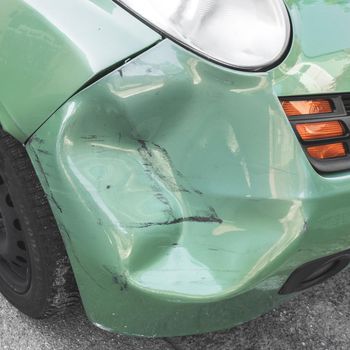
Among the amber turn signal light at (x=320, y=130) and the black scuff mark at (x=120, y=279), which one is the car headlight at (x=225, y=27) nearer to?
the amber turn signal light at (x=320, y=130)

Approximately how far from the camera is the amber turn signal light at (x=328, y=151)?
1.33m

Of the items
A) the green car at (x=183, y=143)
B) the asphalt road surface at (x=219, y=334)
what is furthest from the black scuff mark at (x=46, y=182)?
the asphalt road surface at (x=219, y=334)

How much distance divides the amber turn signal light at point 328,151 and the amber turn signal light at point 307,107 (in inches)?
3.3

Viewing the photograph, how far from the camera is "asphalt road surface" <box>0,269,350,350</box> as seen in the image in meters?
1.93

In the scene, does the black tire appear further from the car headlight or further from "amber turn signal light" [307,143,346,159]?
"amber turn signal light" [307,143,346,159]

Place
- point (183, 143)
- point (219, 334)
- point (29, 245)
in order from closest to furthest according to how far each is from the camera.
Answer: point (183, 143) < point (29, 245) < point (219, 334)

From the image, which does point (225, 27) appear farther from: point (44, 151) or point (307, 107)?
point (44, 151)

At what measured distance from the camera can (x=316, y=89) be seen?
132cm

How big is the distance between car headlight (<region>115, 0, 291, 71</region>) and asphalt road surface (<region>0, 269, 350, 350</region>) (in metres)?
1.08

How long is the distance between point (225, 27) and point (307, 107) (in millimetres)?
281

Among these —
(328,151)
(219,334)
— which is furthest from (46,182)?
(219,334)

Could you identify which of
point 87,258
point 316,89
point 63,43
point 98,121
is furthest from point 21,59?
point 316,89

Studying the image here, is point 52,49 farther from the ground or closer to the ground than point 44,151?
farther from the ground

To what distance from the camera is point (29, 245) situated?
1629 mm
